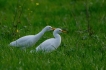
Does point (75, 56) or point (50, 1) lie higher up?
point (75, 56)

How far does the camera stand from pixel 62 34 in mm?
12273

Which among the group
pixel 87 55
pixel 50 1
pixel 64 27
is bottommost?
pixel 50 1

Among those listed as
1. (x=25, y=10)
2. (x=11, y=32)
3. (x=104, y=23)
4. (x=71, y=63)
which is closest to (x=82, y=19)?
(x=104, y=23)

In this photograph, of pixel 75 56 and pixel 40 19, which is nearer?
pixel 75 56

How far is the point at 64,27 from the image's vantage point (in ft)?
42.9

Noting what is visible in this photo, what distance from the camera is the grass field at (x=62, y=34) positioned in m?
7.01

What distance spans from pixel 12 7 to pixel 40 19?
201 centimetres

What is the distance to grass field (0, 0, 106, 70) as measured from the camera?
701 cm

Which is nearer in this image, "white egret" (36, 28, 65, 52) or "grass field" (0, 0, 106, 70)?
"grass field" (0, 0, 106, 70)

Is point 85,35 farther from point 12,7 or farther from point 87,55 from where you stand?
point 12,7

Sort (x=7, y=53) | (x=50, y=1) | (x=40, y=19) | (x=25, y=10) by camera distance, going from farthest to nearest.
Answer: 1. (x=50, y=1)
2. (x=25, y=10)
3. (x=40, y=19)
4. (x=7, y=53)

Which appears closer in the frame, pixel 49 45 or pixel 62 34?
pixel 49 45

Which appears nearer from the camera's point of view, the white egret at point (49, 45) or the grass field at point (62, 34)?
the grass field at point (62, 34)

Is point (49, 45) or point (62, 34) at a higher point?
point (49, 45)
